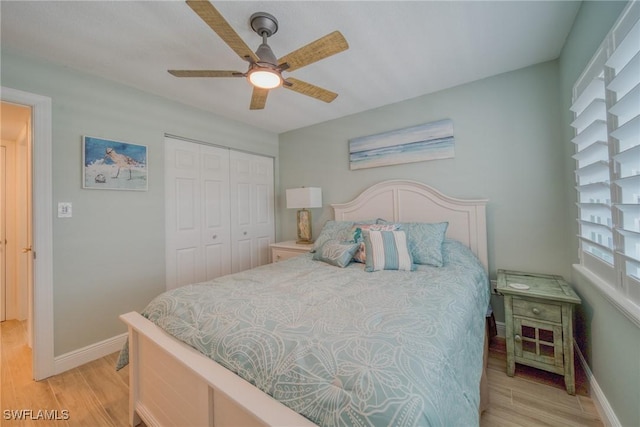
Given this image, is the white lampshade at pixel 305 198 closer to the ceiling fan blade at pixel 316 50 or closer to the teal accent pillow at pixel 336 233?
the teal accent pillow at pixel 336 233

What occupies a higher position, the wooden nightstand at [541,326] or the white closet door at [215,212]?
the white closet door at [215,212]

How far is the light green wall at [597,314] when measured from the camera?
1.15m

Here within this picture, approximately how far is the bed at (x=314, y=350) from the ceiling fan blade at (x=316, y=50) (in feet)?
4.51

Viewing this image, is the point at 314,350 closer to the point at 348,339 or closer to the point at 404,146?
the point at 348,339

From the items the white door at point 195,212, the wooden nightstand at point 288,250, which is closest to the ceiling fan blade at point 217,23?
the white door at point 195,212

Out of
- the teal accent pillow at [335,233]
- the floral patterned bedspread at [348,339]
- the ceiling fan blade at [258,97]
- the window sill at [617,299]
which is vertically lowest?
the floral patterned bedspread at [348,339]

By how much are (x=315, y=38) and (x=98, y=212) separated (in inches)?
90.0

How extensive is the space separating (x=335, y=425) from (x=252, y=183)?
Result: 10.6 ft

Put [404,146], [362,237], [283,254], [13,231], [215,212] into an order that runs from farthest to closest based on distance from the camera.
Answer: [283,254] → [215,212] → [13,231] → [404,146] → [362,237]

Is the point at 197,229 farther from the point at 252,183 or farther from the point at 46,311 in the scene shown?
the point at 46,311

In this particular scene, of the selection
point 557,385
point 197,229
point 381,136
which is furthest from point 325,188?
point 557,385

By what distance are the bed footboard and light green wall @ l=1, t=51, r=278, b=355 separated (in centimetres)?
110

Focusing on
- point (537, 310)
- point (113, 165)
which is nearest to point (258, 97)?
point (113, 165)

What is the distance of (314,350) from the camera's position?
2.87 feet
